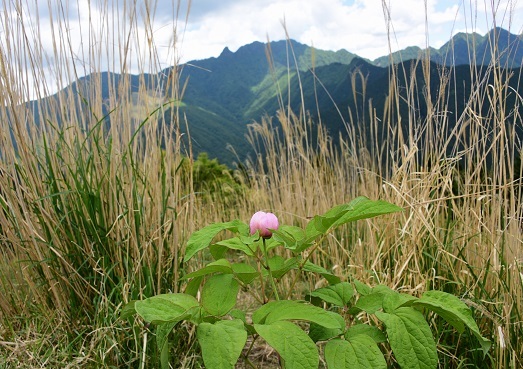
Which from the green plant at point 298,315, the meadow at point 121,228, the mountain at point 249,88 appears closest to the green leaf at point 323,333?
the green plant at point 298,315

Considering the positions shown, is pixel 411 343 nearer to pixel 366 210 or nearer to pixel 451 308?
pixel 451 308

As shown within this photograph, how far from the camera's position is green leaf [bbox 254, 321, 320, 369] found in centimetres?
101

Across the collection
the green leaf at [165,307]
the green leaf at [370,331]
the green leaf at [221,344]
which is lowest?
the green leaf at [370,331]

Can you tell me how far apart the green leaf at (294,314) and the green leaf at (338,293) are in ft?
0.66

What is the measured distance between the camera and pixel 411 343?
1.15 meters

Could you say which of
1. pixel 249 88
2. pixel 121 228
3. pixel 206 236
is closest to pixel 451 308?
pixel 206 236

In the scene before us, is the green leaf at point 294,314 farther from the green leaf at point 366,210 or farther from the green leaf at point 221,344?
the green leaf at point 366,210

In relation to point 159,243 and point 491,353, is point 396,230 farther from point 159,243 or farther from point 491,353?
point 159,243

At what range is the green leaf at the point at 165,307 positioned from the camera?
1078 mm

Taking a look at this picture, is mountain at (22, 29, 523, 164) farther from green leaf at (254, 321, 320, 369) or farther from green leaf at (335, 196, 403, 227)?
green leaf at (254, 321, 320, 369)

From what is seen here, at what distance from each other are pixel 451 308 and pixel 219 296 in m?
0.56

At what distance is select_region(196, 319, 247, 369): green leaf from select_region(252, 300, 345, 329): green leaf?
0.07 metres

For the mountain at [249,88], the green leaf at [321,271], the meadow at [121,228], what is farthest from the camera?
the mountain at [249,88]

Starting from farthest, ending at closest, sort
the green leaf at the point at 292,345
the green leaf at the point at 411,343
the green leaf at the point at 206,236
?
the green leaf at the point at 206,236
the green leaf at the point at 411,343
the green leaf at the point at 292,345
